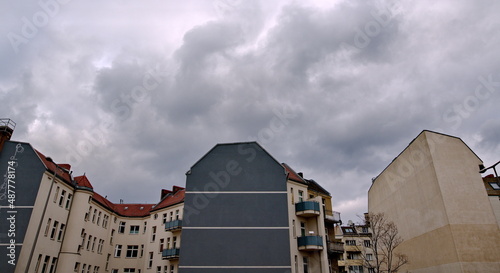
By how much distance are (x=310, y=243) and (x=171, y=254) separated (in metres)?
16.5

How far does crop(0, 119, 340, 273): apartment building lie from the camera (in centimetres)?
2944

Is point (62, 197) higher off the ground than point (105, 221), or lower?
higher

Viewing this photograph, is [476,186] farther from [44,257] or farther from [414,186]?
[44,257]

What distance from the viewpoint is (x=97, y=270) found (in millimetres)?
41188

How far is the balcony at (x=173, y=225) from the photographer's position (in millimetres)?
38344

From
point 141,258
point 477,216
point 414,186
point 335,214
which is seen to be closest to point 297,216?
point 335,214

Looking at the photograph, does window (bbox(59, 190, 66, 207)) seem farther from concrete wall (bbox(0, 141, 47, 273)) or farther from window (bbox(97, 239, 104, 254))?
window (bbox(97, 239, 104, 254))

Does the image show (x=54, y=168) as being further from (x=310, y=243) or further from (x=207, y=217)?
(x=310, y=243)

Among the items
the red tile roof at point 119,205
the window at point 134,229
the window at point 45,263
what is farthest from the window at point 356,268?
the window at point 45,263

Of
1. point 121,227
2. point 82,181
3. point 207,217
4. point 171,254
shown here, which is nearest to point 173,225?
point 171,254

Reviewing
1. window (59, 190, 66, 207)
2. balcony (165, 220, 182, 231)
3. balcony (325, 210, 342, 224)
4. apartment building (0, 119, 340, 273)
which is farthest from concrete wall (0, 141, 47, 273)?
balcony (325, 210, 342, 224)

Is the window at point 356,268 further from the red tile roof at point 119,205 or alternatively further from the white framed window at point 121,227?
the white framed window at point 121,227

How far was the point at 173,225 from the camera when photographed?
39031 millimetres

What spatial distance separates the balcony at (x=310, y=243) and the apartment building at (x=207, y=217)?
94 millimetres
